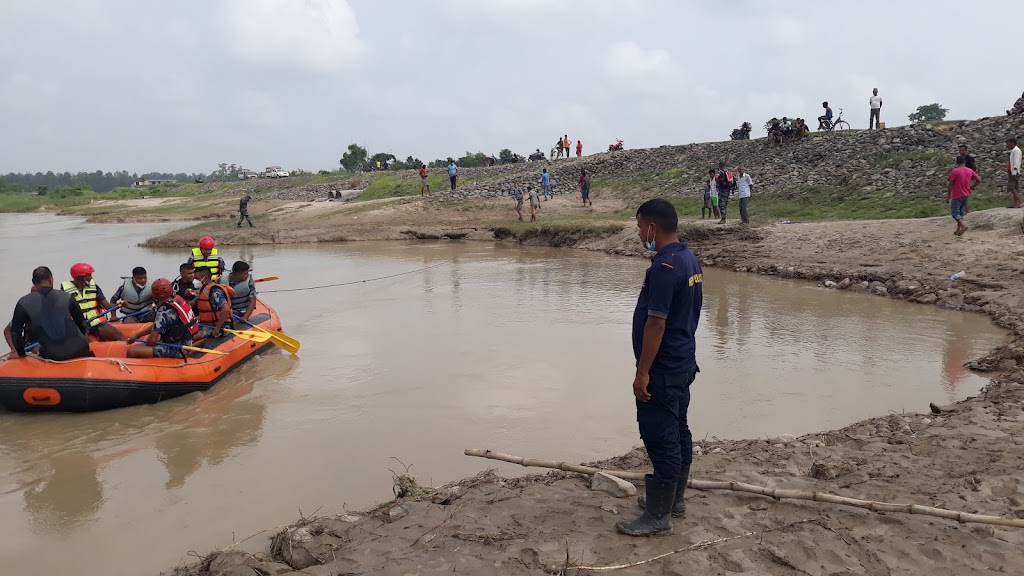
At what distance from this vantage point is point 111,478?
5832 millimetres

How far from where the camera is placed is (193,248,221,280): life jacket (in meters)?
9.66

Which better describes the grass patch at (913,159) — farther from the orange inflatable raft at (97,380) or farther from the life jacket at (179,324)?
the orange inflatable raft at (97,380)

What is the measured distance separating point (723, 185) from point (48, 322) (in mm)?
14937

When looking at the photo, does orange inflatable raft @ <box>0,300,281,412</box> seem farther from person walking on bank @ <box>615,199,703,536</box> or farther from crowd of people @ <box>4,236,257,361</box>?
person walking on bank @ <box>615,199,703,536</box>

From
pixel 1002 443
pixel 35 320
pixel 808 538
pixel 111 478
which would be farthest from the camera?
pixel 35 320

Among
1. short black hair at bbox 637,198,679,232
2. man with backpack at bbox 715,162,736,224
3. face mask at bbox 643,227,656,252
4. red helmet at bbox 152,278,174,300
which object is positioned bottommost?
red helmet at bbox 152,278,174,300

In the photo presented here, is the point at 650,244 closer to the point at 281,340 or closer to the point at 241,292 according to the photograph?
the point at 281,340

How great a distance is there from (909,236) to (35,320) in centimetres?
1502

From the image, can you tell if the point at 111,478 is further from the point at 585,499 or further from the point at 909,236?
the point at 909,236

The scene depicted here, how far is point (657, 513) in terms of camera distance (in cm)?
365

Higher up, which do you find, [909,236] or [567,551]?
[909,236]

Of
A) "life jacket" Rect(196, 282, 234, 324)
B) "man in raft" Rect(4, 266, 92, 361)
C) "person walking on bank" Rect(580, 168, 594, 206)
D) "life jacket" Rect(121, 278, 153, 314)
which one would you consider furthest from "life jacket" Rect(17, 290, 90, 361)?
"person walking on bank" Rect(580, 168, 594, 206)

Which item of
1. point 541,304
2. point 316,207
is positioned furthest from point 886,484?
point 316,207

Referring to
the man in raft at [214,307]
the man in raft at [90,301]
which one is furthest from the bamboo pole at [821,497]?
the man in raft at [90,301]
